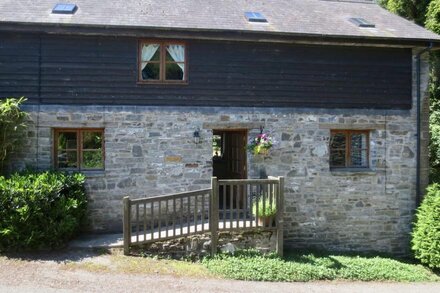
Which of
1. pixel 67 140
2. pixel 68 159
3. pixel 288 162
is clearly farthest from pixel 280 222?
pixel 67 140

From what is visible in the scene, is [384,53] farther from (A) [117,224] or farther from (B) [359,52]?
(A) [117,224]

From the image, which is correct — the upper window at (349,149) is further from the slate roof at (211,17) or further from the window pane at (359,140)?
the slate roof at (211,17)

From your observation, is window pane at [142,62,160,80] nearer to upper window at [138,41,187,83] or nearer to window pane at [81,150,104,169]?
upper window at [138,41,187,83]

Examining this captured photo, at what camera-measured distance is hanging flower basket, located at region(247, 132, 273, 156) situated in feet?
32.4

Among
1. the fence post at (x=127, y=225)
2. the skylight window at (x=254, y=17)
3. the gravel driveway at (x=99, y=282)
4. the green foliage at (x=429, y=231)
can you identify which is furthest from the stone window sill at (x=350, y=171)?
the fence post at (x=127, y=225)

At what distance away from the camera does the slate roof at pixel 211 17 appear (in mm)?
9578

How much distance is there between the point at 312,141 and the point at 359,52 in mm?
2734

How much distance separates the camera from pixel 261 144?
9.89m

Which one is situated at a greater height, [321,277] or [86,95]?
[86,95]

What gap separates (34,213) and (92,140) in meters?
2.58

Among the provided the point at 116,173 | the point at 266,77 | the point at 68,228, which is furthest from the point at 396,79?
the point at 68,228

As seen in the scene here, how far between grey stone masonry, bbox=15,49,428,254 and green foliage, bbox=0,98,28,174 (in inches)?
11.6

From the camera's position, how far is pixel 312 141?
34.4 feet

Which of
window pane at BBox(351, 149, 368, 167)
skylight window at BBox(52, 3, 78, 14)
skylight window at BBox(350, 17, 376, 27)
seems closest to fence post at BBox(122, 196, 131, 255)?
skylight window at BBox(52, 3, 78, 14)
